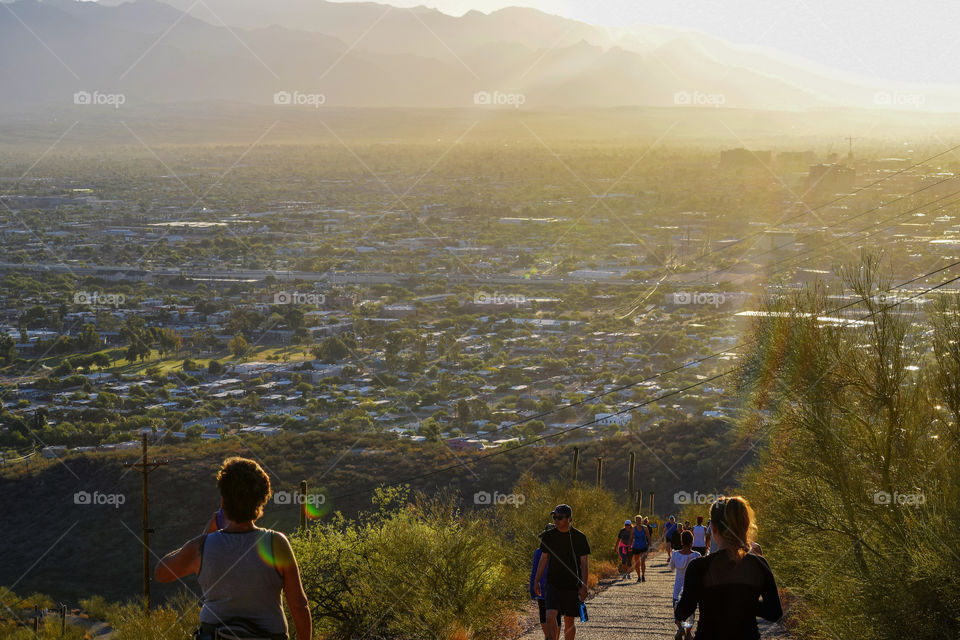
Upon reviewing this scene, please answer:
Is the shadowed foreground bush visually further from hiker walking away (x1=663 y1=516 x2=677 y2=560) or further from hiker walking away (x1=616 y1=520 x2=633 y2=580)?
hiker walking away (x1=616 y1=520 x2=633 y2=580)

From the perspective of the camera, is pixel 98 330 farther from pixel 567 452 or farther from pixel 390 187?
pixel 390 187

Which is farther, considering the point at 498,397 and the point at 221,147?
the point at 221,147

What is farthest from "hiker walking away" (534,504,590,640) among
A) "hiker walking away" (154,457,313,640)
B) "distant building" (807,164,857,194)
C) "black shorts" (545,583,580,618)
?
"distant building" (807,164,857,194)

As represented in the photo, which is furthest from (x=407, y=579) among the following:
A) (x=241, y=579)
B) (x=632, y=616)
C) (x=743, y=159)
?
(x=743, y=159)

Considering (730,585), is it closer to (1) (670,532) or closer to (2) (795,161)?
(1) (670,532)

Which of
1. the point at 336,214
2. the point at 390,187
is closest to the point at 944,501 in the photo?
the point at 336,214
